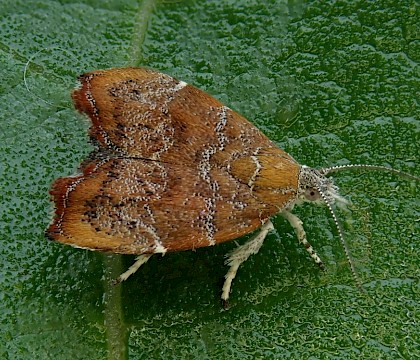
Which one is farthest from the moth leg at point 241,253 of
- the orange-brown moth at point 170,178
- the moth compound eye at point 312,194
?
the moth compound eye at point 312,194

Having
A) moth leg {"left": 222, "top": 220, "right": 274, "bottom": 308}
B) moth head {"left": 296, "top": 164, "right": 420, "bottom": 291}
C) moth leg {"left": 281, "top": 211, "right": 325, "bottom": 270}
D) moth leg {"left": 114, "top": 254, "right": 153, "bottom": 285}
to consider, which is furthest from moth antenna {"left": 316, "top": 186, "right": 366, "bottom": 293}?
moth leg {"left": 114, "top": 254, "right": 153, "bottom": 285}

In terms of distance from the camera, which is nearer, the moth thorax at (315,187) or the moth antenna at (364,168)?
the moth thorax at (315,187)

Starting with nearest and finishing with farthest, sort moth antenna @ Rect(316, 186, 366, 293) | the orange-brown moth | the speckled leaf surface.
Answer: the orange-brown moth < the speckled leaf surface < moth antenna @ Rect(316, 186, 366, 293)

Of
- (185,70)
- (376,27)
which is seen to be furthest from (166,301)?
(376,27)

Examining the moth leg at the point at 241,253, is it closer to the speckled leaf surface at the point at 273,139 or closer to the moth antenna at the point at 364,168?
the speckled leaf surface at the point at 273,139

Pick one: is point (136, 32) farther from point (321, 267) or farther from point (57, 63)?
point (321, 267)

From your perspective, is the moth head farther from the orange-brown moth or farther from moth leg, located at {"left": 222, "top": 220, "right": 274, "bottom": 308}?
moth leg, located at {"left": 222, "top": 220, "right": 274, "bottom": 308}
